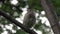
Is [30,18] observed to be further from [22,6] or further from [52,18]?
[52,18]

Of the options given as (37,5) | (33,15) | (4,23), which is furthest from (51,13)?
(4,23)

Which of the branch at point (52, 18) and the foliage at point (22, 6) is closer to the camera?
the branch at point (52, 18)

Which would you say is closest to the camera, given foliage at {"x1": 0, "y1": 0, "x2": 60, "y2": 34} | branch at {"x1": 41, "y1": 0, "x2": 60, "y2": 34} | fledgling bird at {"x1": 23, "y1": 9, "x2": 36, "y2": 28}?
branch at {"x1": 41, "y1": 0, "x2": 60, "y2": 34}

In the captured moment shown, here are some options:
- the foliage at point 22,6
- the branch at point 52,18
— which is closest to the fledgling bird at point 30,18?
the foliage at point 22,6

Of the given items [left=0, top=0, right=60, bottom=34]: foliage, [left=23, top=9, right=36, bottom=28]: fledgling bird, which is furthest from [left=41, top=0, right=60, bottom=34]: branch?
[left=23, top=9, right=36, bottom=28]: fledgling bird

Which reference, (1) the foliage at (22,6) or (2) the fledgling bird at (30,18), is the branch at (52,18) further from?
(2) the fledgling bird at (30,18)

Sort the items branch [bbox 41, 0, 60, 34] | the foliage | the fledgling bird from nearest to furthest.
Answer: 1. branch [bbox 41, 0, 60, 34]
2. the foliage
3. the fledgling bird

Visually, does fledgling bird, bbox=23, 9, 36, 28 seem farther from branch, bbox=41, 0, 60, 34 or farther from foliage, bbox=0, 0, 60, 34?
branch, bbox=41, 0, 60, 34

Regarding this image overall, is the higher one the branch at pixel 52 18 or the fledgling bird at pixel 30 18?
the branch at pixel 52 18

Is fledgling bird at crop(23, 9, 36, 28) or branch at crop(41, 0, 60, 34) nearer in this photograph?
branch at crop(41, 0, 60, 34)

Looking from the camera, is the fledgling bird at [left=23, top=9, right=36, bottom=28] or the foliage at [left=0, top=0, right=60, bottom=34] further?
the fledgling bird at [left=23, top=9, right=36, bottom=28]

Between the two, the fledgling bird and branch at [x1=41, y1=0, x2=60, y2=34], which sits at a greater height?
branch at [x1=41, y1=0, x2=60, y2=34]

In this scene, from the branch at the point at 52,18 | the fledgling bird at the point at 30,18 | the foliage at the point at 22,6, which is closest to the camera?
the branch at the point at 52,18

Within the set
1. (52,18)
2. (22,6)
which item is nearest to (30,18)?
(22,6)
